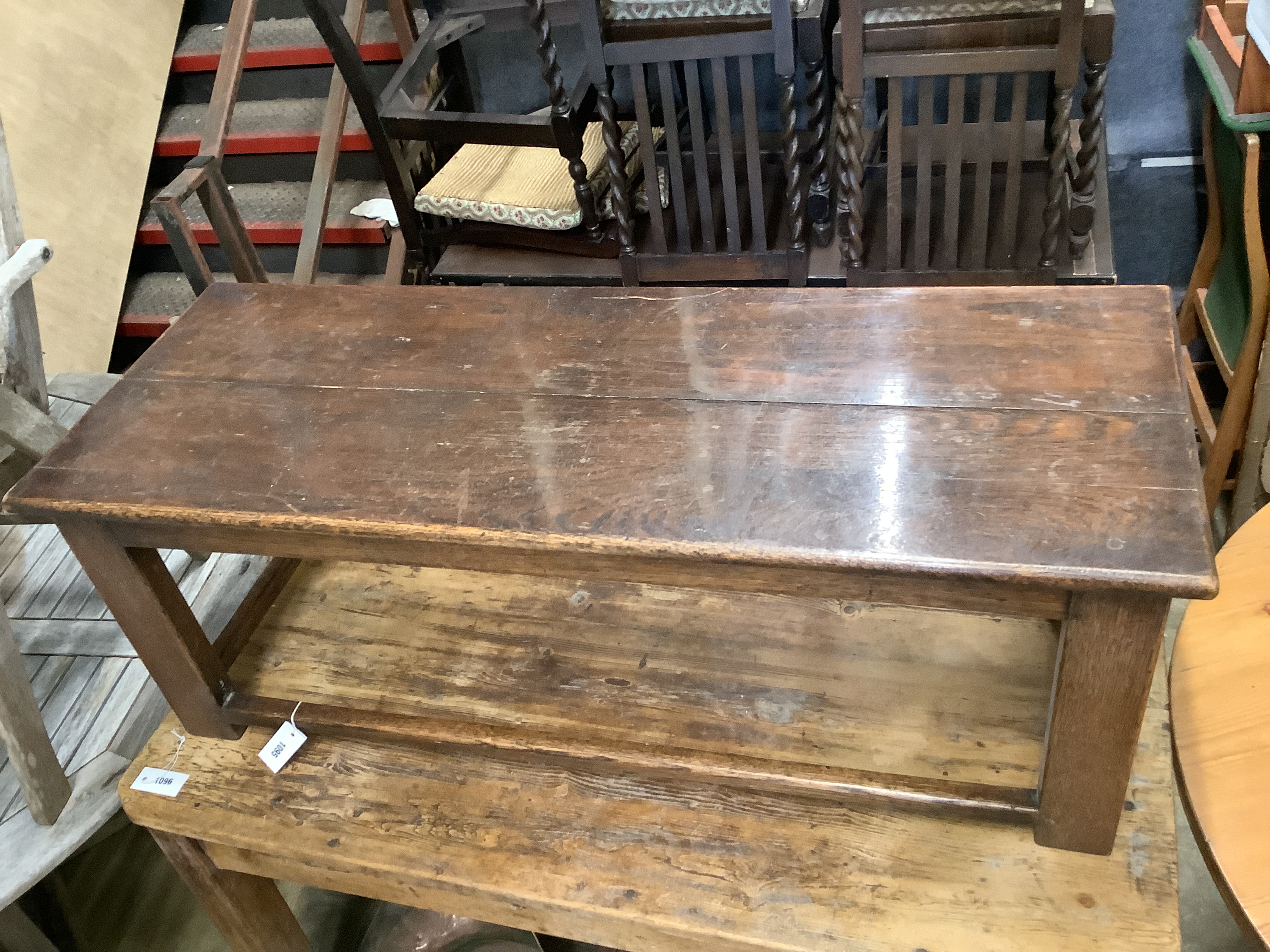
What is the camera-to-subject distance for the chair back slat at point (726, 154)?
190 cm

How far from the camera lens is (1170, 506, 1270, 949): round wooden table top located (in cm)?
97

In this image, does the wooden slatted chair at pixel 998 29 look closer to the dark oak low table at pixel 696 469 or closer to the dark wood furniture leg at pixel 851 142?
the dark wood furniture leg at pixel 851 142

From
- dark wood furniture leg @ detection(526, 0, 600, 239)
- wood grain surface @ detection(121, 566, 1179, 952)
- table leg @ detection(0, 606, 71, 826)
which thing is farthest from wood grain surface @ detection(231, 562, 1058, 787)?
dark wood furniture leg @ detection(526, 0, 600, 239)

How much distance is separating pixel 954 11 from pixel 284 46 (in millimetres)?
2123

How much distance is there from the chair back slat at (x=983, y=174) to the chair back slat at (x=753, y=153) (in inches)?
17.6

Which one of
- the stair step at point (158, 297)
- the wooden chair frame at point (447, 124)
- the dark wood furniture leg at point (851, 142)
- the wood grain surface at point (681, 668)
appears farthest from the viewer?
the stair step at point (158, 297)

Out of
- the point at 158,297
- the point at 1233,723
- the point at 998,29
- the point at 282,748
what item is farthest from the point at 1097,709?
the point at 158,297

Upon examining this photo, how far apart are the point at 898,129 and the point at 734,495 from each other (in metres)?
1.22

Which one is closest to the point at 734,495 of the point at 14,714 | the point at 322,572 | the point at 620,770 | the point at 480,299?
the point at 620,770

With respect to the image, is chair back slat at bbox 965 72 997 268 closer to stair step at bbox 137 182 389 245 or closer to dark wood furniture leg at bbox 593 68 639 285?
dark wood furniture leg at bbox 593 68 639 285

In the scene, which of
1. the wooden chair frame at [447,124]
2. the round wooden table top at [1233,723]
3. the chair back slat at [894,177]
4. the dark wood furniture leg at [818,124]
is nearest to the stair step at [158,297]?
the wooden chair frame at [447,124]

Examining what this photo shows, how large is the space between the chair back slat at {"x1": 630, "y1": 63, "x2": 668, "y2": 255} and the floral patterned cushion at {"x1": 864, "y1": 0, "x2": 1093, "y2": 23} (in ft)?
→ 1.56

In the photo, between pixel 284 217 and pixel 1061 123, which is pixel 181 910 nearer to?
pixel 284 217

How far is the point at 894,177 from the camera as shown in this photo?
1.90 meters
